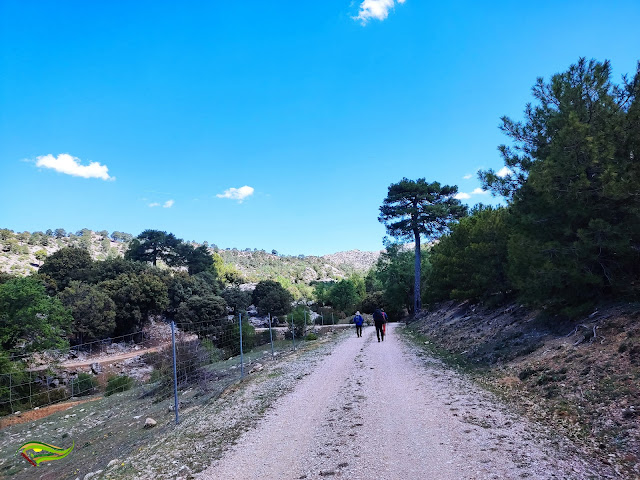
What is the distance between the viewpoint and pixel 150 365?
2620cm

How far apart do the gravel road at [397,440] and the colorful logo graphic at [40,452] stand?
5.35 meters

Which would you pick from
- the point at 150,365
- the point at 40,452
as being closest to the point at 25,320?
the point at 150,365

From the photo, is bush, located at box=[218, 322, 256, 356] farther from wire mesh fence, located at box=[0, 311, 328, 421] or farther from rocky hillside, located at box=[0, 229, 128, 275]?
rocky hillside, located at box=[0, 229, 128, 275]

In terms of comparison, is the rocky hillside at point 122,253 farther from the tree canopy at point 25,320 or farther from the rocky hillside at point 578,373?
the rocky hillside at point 578,373

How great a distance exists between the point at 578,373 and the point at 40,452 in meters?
11.9

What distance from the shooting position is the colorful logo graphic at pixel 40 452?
27.4 ft

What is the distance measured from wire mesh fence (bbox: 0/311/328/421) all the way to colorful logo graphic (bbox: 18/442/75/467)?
2372 mm

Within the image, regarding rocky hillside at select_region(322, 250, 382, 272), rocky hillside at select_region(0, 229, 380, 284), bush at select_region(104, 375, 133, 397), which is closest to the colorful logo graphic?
bush at select_region(104, 375, 133, 397)

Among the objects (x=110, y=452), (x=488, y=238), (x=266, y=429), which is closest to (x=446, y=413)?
(x=266, y=429)

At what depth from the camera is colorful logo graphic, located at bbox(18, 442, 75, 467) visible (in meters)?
8.35

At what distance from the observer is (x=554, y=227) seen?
9.95 m

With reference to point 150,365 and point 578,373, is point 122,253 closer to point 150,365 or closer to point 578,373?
point 150,365

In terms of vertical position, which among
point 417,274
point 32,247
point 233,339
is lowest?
point 233,339

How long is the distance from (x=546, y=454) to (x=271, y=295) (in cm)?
4456
